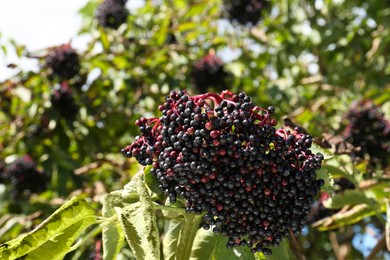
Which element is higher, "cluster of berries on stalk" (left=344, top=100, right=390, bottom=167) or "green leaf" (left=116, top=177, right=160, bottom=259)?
"green leaf" (left=116, top=177, right=160, bottom=259)

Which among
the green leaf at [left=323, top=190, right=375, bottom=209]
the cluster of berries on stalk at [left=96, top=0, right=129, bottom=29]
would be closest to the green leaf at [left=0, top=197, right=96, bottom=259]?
the green leaf at [left=323, top=190, right=375, bottom=209]

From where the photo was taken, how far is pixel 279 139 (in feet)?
5.83

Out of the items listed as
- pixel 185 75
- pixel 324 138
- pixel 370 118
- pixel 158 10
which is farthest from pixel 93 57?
pixel 324 138

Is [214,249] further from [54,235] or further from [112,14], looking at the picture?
[112,14]

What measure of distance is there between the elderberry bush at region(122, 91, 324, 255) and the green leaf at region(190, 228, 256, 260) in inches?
1.6

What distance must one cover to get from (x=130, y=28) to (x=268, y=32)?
1382 mm

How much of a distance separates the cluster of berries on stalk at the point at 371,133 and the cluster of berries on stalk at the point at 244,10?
6.28ft

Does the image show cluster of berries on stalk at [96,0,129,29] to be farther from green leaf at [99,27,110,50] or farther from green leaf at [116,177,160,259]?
green leaf at [116,177,160,259]

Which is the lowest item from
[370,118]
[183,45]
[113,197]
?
[370,118]

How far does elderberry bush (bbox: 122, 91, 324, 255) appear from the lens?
172cm

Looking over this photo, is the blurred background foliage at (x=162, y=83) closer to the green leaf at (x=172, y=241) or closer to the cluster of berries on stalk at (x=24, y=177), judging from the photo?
the cluster of berries on stalk at (x=24, y=177)

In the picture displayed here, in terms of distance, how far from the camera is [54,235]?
1719 millimetres

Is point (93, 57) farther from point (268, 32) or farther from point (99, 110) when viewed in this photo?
point (268, 32)

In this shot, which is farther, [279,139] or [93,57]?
[93,57]
